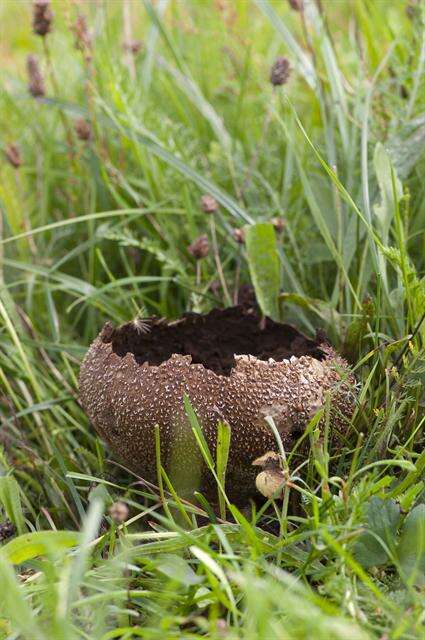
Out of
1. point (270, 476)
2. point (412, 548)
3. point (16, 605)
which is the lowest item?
point (412, 548)

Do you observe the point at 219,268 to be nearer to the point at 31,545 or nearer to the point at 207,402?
the point at 207,402

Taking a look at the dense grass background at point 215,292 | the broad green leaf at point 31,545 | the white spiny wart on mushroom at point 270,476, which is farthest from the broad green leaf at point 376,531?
the broad green leaf at point 31,545

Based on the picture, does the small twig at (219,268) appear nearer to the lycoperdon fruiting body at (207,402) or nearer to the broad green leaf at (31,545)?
the lycoperdon fruiting body at (207,402)

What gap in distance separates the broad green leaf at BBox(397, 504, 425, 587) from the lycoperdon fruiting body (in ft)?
0.76

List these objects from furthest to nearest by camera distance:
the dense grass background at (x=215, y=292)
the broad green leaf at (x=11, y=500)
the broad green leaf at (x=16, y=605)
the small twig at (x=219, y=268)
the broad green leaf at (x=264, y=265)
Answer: the small twig at (x=219, y=268), the broad green leaf at (x=264, y=265), the broad green leaf at (x=11, y=500), the dense grass background at (x=215, y=292), the broad green leaf at (x=16, y=605)

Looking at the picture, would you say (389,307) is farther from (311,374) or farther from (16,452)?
(16,452)

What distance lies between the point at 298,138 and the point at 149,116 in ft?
1.33

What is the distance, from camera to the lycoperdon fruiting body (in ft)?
4.26

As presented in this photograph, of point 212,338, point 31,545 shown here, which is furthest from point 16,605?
point 212,338

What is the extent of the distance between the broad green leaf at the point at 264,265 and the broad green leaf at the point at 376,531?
1.96 ft

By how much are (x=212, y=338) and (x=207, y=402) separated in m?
0.34

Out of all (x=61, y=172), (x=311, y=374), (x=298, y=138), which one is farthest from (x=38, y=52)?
(x=311, y=374)

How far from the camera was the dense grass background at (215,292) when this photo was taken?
1.08 m

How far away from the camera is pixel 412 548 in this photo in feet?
3.69
